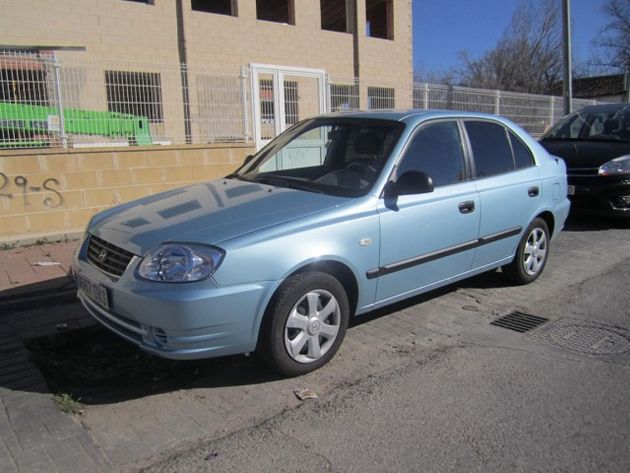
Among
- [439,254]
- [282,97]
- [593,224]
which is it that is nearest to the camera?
[439,254]

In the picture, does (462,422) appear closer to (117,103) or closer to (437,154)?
(437,154)

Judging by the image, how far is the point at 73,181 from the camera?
8039 mm

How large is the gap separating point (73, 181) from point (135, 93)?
5.43ft

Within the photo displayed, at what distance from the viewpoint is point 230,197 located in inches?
159

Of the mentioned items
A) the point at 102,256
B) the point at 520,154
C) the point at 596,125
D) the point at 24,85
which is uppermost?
the point at 24,85

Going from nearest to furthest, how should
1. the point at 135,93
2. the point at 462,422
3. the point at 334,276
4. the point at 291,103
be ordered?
the point at 462,422 → the point at 334,276 → the point at 135,93 → the point at 291,103

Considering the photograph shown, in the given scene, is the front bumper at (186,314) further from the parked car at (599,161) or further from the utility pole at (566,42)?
the utility pole at (566,42)

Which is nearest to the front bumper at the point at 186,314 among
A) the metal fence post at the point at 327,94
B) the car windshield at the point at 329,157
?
the car windshield at the point at 329,157

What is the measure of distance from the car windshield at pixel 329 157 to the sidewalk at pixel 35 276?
2136 millimetres

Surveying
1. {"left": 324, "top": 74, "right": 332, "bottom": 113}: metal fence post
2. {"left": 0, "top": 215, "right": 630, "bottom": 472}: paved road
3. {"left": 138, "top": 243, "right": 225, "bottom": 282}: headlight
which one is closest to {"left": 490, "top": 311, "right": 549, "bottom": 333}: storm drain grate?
{"left": 0, "top": 215, "right": 630, "bottom": 472}: paved road

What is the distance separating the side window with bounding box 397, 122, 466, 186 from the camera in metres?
4.29

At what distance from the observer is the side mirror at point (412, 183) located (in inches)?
156

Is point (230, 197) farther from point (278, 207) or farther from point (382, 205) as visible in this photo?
point (382, 205)

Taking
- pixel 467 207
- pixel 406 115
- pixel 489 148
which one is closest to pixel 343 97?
pixel 489 148
